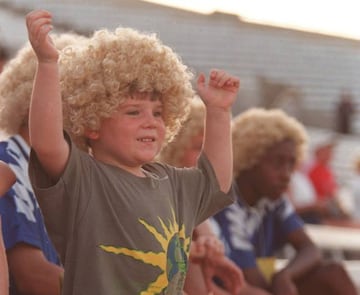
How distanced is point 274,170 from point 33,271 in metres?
2.07

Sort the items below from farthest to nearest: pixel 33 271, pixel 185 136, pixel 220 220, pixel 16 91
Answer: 1. pixel 220 220
2. pixel 185 136
3. pixel 16 91
4. pixel 33 271

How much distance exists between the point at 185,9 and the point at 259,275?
25.8m

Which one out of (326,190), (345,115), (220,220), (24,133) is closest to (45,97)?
(24,133)

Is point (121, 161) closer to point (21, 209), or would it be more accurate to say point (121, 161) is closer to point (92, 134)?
point (92, 134)

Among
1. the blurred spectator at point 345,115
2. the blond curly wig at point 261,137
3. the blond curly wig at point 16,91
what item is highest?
the blond curly wig at point 16,91

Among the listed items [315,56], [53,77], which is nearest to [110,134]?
[53,77]

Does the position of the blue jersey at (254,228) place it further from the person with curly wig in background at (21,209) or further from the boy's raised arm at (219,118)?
the boy's raised arm at (219,118)

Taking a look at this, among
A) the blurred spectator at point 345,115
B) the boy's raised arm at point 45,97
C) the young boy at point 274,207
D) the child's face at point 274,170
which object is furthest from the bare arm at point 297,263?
the blurred spectator at point 345,115

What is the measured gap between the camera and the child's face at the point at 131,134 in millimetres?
2967

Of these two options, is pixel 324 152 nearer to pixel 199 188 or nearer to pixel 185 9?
pixel 199 188

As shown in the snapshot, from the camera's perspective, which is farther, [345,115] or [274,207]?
Answer: [345,115]

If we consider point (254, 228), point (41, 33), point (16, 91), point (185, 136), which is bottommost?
point (254, 228)

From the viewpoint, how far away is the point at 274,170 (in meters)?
5.23

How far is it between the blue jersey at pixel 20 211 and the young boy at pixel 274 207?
5.05 ft
